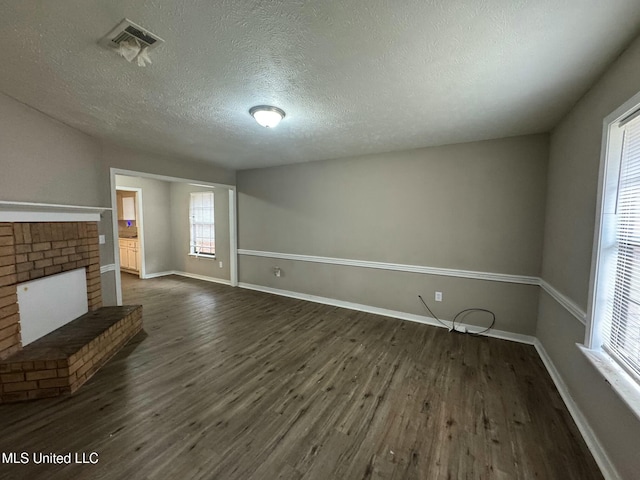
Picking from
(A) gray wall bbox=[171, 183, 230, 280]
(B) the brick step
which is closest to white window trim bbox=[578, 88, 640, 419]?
(B) the brick step

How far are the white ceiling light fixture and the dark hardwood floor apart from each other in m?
2.37

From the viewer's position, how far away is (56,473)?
1.48m

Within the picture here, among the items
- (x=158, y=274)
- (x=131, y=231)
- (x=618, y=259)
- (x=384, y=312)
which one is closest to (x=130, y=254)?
(x=131, y=231)

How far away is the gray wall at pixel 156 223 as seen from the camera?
245 inches

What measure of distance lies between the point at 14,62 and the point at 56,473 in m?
2.54

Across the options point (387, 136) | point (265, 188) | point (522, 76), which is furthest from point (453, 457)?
point (265, 188)

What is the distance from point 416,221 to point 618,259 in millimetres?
2171

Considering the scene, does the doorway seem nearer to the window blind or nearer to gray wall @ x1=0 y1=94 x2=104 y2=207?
gray wall @ x1=0 y1=94 x2=104 y2=207

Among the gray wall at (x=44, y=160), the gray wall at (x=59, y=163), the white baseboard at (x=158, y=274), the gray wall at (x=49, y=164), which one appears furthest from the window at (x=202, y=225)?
the gray wall at (x=44, y=160)

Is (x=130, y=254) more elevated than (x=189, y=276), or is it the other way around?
(x=130, y=254)

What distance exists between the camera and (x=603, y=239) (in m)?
1.67

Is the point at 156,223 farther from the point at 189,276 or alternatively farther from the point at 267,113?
the point at 267,113

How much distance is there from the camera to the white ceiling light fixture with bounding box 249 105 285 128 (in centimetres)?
228

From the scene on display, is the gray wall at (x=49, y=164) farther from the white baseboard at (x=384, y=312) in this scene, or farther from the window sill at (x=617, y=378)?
the window sill at (x=617, y=378)
